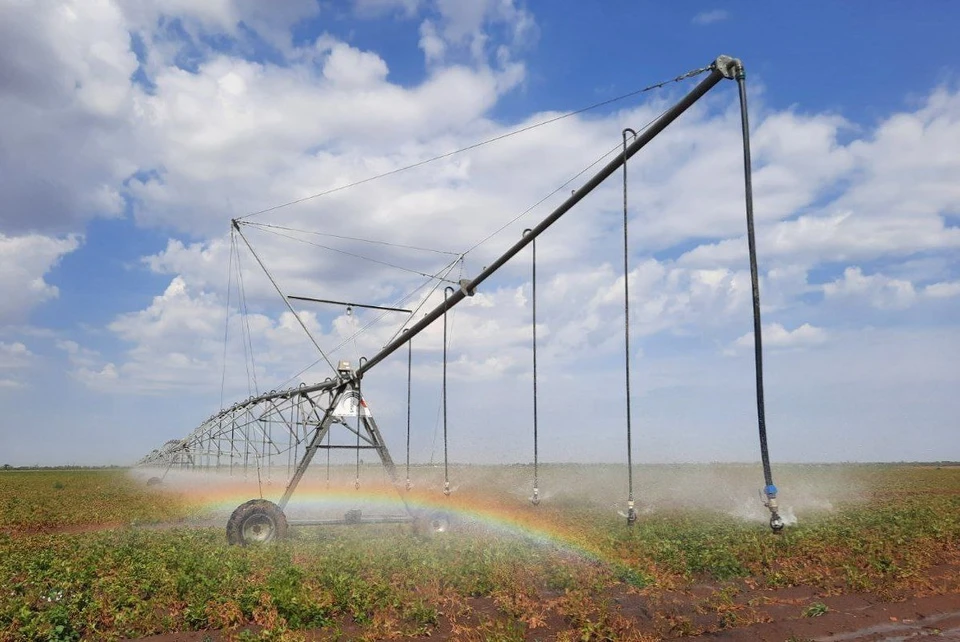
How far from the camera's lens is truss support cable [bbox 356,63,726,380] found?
12.5 metres

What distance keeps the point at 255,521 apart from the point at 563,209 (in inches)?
482

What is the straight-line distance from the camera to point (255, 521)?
1920 centimetres

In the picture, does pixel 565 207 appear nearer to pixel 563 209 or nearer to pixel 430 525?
pixel 563 209

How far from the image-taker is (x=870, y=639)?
11781 mm

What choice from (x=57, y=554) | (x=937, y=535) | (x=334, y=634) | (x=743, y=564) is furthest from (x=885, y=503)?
(x=57, y=554)

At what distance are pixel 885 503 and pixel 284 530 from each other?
29.4m

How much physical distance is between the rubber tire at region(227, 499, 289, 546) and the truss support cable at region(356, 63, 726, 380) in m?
5.08

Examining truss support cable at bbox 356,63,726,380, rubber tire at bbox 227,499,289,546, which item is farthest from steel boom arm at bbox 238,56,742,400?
rubber tire at bbox 227,499,289,546

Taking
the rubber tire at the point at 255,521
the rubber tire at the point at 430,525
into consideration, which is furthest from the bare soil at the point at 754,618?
the rubber tire at the point at 255,521

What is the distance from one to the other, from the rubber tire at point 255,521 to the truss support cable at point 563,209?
508cm

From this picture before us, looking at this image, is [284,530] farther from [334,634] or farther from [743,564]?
[743,564]

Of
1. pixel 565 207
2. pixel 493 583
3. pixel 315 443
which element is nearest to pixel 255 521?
pixel 315 443

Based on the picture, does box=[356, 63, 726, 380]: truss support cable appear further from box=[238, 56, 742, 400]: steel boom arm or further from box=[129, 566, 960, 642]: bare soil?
box=[129, 566, 960, 642]: bare soil

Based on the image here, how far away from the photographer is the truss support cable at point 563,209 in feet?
40.9
